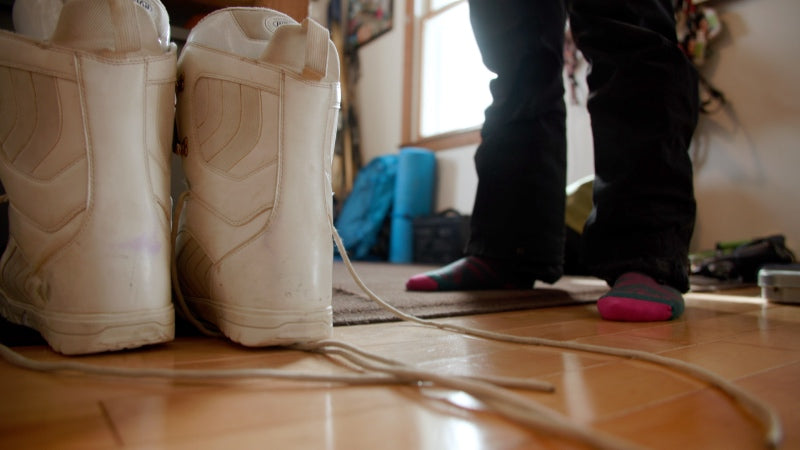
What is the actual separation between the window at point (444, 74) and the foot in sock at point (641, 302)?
229cm

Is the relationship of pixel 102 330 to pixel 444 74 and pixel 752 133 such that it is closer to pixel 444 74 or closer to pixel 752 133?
pixel 752 133

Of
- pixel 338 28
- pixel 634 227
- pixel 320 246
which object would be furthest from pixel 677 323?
pixel 338 28

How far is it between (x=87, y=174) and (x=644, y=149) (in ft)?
2.49

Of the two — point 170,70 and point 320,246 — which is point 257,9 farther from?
point 320,246

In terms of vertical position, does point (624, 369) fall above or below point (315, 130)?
below

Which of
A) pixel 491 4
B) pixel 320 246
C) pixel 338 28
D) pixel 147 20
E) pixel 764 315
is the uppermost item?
pixel 338 28

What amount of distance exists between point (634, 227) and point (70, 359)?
2.52ft

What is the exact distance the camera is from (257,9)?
1.93ft

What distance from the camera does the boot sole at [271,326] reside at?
1.77ft

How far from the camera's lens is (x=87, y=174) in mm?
512

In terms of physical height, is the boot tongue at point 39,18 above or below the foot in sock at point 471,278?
above

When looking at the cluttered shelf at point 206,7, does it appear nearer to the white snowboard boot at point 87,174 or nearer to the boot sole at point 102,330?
the white snowboard boot at point 87,174

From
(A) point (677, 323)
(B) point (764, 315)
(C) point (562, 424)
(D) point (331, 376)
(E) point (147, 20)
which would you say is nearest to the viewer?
(C) point (562, 424)

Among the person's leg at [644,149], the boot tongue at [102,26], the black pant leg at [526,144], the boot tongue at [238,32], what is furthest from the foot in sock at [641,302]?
the boot tongue at [102,26]
